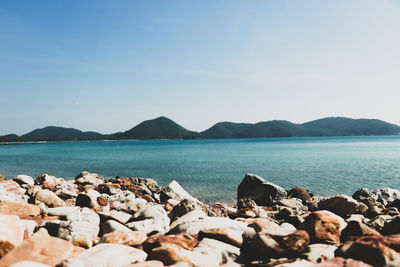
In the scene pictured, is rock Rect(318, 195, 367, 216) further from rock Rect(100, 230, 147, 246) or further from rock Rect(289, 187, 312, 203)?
rock Rect(100, 230, 147, 246)

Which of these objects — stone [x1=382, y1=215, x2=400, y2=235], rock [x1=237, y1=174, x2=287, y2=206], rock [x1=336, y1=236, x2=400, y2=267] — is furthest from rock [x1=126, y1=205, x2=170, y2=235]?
rock [x1=237, y1=174, x2=287, y2=206]

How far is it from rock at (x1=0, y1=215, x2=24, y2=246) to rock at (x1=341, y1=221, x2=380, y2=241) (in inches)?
225

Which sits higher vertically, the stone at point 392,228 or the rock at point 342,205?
the stone at point 392,228

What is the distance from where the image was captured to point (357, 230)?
5.57 meters

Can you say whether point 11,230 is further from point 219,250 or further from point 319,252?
point 319,252

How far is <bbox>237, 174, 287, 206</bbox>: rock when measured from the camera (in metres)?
15.8

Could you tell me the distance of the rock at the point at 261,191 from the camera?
52.0ft

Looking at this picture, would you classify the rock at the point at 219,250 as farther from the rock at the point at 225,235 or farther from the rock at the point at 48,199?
the rock at the point at 48,199

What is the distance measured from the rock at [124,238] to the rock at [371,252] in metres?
3.29

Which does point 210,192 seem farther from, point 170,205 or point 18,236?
point 18,236

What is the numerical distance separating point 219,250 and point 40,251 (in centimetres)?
270

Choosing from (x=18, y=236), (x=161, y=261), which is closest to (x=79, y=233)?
(x=18, y=236)

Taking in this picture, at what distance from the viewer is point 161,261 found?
14.5 ft

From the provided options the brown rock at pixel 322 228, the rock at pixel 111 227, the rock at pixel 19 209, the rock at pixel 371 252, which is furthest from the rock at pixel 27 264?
the brown rock at pixel 322 228
